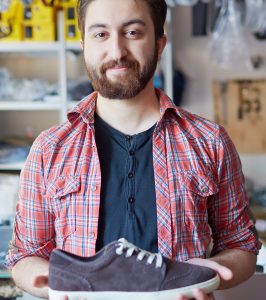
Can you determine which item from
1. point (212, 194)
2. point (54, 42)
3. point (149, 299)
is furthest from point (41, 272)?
point (54, 42)

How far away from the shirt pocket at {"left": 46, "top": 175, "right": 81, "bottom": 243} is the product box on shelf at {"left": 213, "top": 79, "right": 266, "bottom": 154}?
2.37 metres

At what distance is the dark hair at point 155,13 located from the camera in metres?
1.09

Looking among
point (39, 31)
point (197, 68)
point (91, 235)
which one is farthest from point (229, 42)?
point (91, 235)

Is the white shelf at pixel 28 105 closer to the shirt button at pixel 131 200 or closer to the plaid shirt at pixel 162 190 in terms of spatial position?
the plaid shirt at pixel 162 190

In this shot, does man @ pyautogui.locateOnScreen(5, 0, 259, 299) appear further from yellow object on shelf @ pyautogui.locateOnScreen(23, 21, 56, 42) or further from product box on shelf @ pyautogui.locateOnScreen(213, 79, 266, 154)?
product box on shelf @ pyautogui.locateOnScreen(213, 79, 266, 154)

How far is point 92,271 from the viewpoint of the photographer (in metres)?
0.92

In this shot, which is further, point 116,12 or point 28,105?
point 28,105

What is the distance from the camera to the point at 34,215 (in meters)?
1.10

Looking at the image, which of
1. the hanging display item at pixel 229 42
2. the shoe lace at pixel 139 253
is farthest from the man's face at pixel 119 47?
the hanging display item at pixel 229 42

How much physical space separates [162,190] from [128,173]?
0.08 metres

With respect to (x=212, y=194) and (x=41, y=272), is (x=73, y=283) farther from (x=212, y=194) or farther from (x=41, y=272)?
(x=212, y=194)

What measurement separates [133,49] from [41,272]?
0.50 meters

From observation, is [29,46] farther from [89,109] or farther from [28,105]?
[89,109]

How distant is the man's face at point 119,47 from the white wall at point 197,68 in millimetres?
2249
